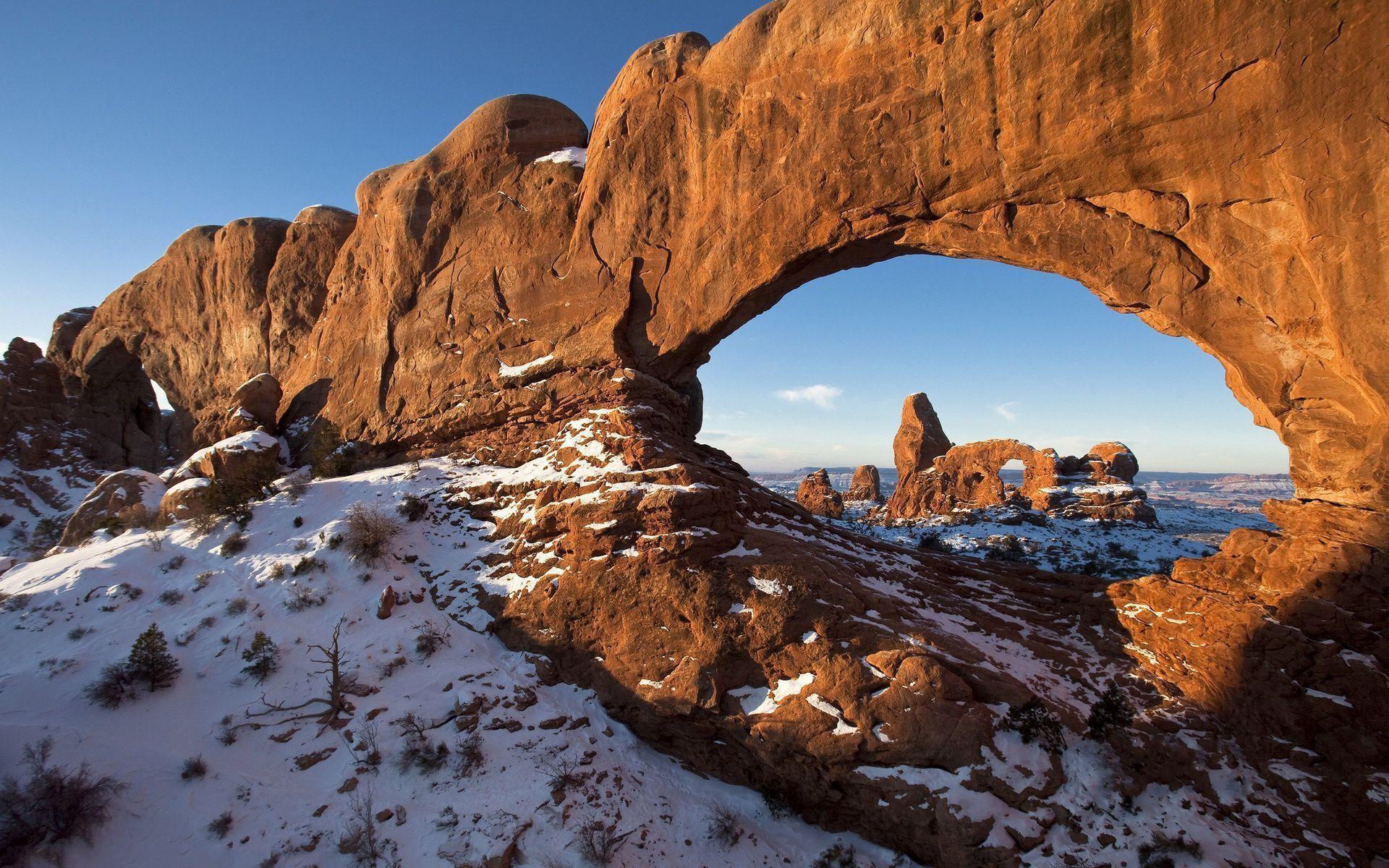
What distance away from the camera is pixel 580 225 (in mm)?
16422

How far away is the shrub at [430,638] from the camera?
11656 millimetres

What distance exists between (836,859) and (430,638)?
352 inches

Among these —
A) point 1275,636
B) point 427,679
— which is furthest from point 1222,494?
point 427,679

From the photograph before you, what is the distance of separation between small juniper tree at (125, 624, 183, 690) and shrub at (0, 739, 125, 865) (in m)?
1.88

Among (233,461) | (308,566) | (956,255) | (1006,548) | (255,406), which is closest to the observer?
(956,255)

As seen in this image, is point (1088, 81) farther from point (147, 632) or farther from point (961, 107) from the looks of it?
point (147, 632)

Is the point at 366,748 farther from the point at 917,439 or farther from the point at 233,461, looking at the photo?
the point at 917,439

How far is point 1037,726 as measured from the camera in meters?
8.82

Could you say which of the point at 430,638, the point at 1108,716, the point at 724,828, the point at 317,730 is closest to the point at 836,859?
the point at 724,828

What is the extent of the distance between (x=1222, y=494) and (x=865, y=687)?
164851 mm

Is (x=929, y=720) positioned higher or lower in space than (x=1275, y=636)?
lower

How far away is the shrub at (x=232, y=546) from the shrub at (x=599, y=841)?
12.3 meters

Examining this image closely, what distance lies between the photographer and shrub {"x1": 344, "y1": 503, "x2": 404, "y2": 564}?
44.6 feet

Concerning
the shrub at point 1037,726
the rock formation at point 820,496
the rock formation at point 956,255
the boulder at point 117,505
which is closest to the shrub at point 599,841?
the rock formation at point 956,255
